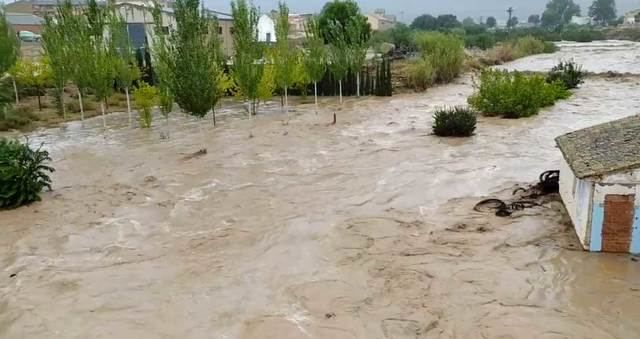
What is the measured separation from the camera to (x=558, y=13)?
129375 mm

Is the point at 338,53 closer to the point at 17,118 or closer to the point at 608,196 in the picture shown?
the point at 17,118

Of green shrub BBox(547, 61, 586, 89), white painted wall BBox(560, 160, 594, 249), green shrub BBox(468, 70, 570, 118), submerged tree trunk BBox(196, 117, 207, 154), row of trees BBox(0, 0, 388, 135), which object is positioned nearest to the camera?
white painted wall BBox(560, 160, 594, 249)

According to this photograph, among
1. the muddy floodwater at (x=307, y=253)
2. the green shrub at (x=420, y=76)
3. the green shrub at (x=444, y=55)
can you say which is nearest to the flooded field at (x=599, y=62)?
the green shrub at (x=444, y=55)

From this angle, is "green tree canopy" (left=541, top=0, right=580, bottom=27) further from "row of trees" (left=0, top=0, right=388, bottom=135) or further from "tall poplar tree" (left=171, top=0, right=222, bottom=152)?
"tall poplar tree" (left=171, top=0, right=222, bottom=152)

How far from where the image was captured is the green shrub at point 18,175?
10891 millimetres

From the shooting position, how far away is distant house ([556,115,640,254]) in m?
7.36

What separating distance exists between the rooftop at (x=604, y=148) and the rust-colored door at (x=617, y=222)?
391 mm

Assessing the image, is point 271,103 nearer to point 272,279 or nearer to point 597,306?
point 272,279

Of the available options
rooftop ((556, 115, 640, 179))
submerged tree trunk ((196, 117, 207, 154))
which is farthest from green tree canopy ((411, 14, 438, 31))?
rooftop ((556, 115, 640, 179))

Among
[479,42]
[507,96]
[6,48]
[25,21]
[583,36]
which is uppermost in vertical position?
[25,21]

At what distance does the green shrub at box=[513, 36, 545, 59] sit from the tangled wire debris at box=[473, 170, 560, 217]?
37.3m

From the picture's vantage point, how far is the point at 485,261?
791 centimetres

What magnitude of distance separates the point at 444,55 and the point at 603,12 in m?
110

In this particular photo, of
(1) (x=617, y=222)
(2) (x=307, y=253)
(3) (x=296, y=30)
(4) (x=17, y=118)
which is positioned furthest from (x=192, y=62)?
(3) (x=296, y=30)
